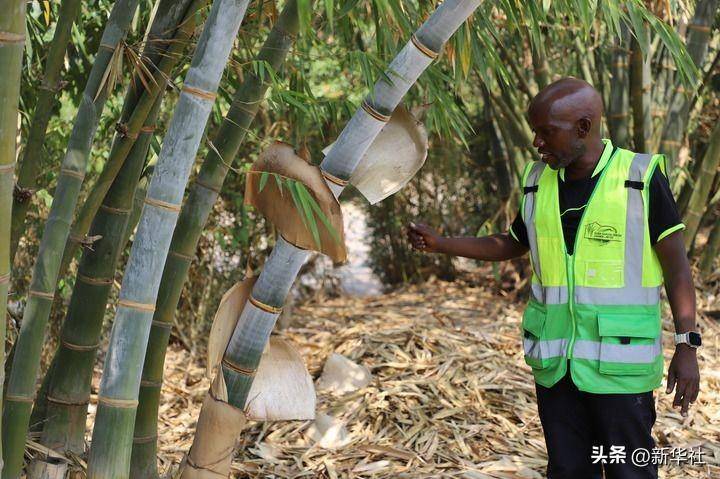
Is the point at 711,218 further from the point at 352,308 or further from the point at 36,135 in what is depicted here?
the point at 36,135

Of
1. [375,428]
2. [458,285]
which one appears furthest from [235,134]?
[458,285]

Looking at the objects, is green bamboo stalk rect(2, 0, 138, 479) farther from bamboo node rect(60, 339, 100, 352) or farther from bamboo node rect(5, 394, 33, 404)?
bamboo node rect(60, 339, 100, 352)

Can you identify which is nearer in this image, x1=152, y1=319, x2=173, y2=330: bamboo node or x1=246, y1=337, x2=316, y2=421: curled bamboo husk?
x1=246, y1=337, x2=316, y2=421: curled bamboo husk

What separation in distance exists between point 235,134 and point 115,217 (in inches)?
14.2

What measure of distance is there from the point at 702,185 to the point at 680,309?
8.91ft

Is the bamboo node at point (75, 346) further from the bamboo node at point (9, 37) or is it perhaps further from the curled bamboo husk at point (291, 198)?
the bamboo node at point (9, 37)

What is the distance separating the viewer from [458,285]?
18.4 ft

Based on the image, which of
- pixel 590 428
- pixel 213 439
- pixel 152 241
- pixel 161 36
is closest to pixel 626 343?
pixel 590 428

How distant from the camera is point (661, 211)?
1799mm

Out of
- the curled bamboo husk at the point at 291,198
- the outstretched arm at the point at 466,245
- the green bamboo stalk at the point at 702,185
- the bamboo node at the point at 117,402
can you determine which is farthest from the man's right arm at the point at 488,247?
the green bamboo stalk at the point at 702,185

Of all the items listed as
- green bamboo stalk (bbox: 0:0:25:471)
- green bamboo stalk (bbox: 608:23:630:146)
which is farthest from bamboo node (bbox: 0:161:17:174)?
green bamboo stalk (bbox: 608:23:630:146)

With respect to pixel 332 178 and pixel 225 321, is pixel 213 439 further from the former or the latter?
pixel 332 178

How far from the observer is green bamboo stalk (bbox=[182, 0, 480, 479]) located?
5.19 feet

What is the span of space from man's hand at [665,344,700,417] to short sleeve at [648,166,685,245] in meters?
0.24
